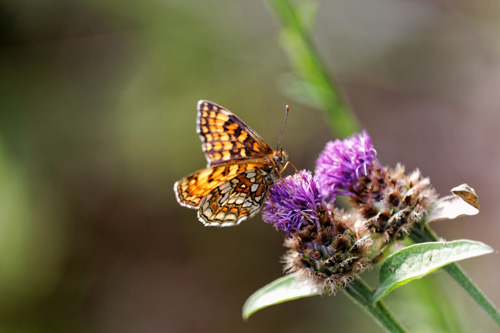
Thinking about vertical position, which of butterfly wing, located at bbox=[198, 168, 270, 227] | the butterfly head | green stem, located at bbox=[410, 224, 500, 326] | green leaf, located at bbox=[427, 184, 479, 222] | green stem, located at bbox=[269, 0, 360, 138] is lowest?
green stem, located at bbox=[410, 224, 500, 326]

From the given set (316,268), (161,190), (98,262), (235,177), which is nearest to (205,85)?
(161,190)

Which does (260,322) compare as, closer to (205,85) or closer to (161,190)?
(161,190)

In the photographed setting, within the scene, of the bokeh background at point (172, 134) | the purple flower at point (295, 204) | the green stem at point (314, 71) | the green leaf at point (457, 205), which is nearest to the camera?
the green leaf at point (457, 205)

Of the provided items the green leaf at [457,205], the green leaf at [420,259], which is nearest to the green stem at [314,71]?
the green leaf at [457,205]

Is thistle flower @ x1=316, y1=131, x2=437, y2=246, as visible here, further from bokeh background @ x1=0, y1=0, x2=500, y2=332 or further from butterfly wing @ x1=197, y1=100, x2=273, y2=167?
bokeh background @ x1=0, y1=0, x2=500, y2=332

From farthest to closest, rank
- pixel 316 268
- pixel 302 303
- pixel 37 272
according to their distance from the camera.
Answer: pixel 302 303 < pixel 37 272 < pixel 316 268

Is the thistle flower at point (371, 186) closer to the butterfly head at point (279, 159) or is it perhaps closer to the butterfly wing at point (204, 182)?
the butterfly head at point (279, 159)

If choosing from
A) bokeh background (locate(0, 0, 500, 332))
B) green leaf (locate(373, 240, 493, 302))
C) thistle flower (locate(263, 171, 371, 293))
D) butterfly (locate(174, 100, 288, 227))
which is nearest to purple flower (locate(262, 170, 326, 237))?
thistle flower (locate(263, 171, 371, 293))
